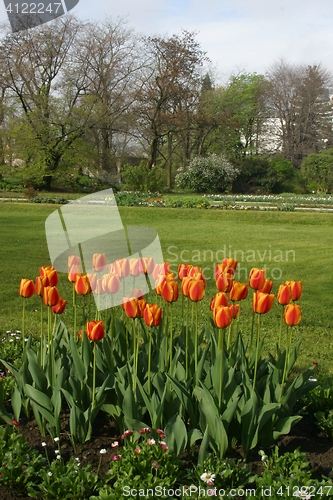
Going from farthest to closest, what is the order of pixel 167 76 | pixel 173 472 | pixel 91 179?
1. pixel 167 76
2. pixel 91 179
3. pixel 173 472

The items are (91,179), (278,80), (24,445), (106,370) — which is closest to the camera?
(24,445)

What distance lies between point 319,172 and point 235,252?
918 inches

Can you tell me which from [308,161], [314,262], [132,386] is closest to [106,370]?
[132,386]

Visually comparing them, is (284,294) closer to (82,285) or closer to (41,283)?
(82,285)

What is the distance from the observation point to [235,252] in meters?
10.1

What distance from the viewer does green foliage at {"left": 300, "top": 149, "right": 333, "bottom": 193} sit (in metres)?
31.0

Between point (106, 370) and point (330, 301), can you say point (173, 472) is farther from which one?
point (330, 301)

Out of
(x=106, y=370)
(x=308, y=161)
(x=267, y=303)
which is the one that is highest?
(x=308, y=161)

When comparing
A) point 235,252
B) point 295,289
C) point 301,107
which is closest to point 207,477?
point 295,289

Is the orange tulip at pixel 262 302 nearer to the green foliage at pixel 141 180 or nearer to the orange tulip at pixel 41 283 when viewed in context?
the orange tulip at pixel 41 283

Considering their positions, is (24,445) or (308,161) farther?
(308,161)

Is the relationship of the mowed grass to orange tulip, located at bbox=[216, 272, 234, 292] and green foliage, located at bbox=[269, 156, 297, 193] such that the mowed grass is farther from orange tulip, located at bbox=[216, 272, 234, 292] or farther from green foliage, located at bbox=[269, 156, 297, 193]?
green foliage, located at bbox=[269, 156, 297, 193]

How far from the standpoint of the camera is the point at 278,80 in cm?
3931

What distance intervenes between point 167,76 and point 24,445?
107 feet
